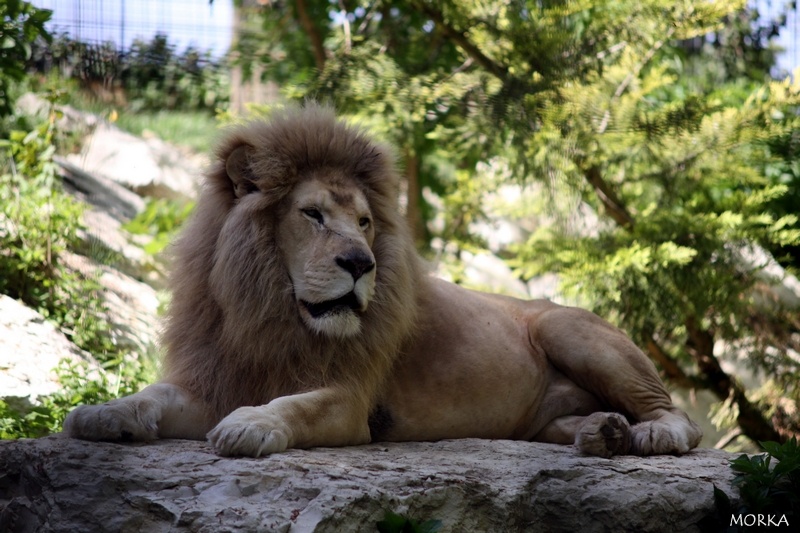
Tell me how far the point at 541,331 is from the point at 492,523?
1.48 m

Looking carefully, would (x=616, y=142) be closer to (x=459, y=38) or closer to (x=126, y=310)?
(x=459, y=38)

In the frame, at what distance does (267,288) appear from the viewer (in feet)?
10.4

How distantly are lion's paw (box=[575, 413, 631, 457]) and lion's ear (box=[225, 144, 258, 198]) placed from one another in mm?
1565

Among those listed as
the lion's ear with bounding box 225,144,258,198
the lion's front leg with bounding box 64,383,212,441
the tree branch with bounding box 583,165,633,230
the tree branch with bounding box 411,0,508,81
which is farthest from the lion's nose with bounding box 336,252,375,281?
the tree branch with bounding box 583,165,633,230

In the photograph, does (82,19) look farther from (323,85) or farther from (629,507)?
(323,85)

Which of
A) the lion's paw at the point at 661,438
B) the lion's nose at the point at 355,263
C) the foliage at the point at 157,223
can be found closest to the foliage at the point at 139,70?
the lion's nose at the point at 355,263

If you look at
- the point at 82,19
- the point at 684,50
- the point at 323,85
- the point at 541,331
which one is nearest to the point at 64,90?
the point at 323,85

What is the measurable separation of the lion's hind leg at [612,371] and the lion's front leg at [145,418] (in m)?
1.67

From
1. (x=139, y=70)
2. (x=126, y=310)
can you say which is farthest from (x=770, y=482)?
(x=126, y=310)

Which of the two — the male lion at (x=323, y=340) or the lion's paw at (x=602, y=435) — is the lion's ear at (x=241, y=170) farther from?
the lion's paw at (x=602, y=435)

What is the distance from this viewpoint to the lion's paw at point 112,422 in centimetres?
278

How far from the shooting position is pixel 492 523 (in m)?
2.72

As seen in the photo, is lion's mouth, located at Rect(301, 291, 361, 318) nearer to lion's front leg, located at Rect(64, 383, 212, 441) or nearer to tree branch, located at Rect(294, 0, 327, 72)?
lion's front leg, located at Rect(64, 383, 212, 441)

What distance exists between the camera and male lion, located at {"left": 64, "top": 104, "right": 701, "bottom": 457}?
9.95 ft
